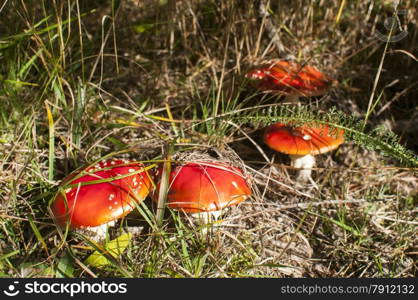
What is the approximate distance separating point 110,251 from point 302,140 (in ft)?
3.60

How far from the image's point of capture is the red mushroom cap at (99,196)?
5.74 feet

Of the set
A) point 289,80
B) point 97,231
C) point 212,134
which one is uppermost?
point 289,80

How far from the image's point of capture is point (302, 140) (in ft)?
7.39

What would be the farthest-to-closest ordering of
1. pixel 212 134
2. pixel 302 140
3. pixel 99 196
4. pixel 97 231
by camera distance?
pixel 212 134 → pixel 302 140 → pixel 97 231 → pixel 99 196

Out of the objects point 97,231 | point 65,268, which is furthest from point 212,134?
point 65,268

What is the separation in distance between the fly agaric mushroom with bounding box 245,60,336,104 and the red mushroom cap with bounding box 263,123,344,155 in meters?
0.26

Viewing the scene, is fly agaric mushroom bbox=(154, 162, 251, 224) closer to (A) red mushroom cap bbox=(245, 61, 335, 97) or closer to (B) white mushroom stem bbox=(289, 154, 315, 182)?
(B) white mushroom stem bbox=(289, 154, 315, 182)

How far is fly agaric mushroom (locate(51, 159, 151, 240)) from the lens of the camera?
175cm

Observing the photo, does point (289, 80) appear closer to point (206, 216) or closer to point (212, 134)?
point (212, 134)

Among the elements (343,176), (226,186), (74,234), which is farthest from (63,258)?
(343,176)

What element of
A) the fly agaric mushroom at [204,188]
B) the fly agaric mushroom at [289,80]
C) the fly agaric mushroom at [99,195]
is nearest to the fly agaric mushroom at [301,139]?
the fly agaric mushroom at [289,80]

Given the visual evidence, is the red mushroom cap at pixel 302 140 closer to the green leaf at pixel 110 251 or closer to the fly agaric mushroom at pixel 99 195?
the fly agaric mushroom at pixel 99 195

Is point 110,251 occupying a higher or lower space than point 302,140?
lower

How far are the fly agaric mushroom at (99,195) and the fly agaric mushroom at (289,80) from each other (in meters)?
0.99
